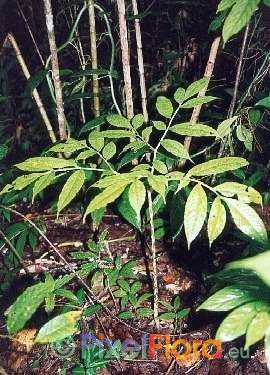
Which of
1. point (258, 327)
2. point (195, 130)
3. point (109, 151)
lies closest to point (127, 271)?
point (109, 151)

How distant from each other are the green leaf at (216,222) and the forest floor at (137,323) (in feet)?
2.54

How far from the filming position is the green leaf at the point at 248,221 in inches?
36.5

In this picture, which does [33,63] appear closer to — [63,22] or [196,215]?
[63,22]

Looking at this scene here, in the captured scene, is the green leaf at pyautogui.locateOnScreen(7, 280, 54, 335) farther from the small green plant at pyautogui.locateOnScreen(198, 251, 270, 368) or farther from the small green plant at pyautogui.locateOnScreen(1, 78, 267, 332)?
the small green plant at pyautogui.locateOnScreen(198, 251, 270, 368)

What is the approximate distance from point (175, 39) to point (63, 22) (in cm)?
87

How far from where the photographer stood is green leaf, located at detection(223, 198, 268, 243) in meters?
0.93

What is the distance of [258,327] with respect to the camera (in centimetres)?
69

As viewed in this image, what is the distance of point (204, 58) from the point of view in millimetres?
2717

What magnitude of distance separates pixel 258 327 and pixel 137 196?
0.39 m

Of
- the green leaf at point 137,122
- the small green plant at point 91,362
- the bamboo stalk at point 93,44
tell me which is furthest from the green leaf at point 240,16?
the small green plant at point 91,362

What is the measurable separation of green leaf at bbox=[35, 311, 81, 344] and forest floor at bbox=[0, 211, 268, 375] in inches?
26.9

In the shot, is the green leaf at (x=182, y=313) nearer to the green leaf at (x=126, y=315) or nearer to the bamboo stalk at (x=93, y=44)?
the green leaf at (x=126, y=315)

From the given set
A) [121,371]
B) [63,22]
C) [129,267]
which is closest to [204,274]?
[129,267]

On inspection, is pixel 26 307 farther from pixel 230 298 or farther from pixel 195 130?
pixel 195 130
